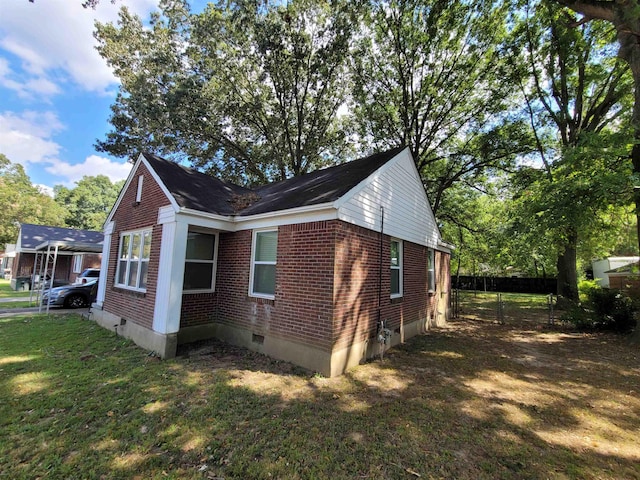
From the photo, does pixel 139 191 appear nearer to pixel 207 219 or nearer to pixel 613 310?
pixel 207 219

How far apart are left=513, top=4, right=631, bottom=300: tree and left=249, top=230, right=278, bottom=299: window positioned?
28.6 ft

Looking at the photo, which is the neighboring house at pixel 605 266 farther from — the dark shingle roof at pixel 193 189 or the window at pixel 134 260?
the window at pixel 134 260

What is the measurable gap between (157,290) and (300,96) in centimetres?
1549

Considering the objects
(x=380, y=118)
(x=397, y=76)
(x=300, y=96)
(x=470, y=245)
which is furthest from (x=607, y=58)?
(x=300, y=96)

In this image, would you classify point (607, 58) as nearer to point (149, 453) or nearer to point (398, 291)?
point (398, 291)

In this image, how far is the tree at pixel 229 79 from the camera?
14.9m

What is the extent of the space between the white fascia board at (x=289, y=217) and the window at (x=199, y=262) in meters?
1.00

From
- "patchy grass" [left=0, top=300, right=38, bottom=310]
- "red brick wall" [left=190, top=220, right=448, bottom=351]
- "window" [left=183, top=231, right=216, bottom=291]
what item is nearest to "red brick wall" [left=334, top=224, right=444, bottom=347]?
"red brick wall" [left=190, top=220, right=448, bottom=351]

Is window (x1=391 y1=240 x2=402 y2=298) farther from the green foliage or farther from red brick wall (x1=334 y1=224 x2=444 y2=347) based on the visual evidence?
the green foliage

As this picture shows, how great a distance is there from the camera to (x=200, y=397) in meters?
4.38

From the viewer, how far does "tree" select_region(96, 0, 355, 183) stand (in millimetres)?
14906

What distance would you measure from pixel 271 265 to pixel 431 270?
693cm

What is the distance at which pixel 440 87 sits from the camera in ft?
50.8

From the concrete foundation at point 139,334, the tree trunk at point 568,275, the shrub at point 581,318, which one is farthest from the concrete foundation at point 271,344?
the tree trunk at point 568,275
